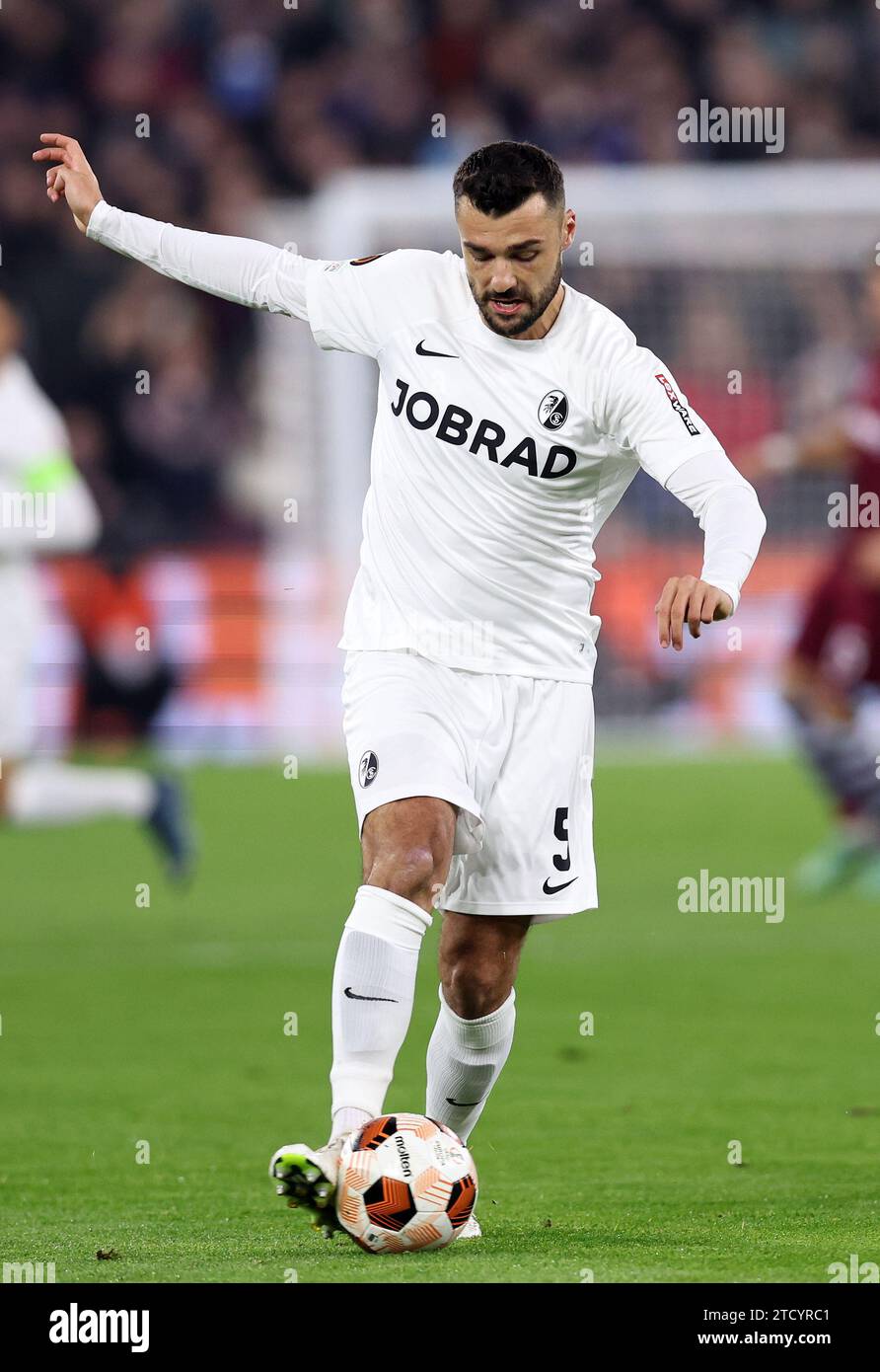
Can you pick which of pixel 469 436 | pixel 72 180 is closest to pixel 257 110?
pixel 72 180

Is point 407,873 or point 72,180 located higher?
point 72,180

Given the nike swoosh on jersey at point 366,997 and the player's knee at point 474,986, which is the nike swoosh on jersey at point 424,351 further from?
the nike swoosh on jersey at point 366,997

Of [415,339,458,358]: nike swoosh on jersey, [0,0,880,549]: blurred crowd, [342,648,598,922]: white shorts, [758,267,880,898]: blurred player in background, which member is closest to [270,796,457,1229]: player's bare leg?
[342,648,598,922]: white shorts

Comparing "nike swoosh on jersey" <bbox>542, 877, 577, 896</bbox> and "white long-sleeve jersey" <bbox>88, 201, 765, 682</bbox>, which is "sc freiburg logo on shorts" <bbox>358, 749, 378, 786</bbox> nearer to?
"white long-sleeve jersey" <bbox>88, 201, 765, 682</bbox>

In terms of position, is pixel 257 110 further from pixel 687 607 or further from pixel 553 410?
pixel 687 607

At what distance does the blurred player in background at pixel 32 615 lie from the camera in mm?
A: 10203

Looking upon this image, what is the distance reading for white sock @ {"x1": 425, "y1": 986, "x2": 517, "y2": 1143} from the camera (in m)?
5.26

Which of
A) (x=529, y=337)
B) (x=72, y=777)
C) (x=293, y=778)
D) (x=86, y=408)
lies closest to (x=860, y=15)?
(x=86, y=408)

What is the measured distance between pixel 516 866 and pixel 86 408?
16.1 m

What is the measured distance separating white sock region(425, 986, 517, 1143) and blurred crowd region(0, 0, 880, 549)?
15.4 metres

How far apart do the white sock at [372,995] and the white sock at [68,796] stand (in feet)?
19.3

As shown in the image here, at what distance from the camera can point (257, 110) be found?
73.7ft

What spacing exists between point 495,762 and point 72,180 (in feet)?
5.40

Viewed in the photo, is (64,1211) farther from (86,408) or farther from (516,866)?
(86,408)
